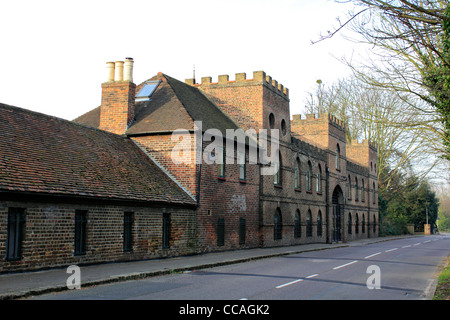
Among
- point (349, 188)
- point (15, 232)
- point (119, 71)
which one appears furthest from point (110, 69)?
point (349, 188)

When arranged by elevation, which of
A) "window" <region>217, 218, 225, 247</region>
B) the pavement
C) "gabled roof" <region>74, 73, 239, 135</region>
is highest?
"gabled roof" <region>74, 73, 239, 135</region>

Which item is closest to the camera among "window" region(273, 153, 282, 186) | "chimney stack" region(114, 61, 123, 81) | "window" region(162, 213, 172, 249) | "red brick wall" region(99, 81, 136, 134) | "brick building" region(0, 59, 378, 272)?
"brick building" region(0, 59, 378, 272)

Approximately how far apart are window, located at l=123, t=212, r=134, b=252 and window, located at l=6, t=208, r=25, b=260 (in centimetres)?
492

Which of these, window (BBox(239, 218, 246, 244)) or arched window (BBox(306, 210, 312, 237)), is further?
arched window (BBox(306, 210, 312, 237))

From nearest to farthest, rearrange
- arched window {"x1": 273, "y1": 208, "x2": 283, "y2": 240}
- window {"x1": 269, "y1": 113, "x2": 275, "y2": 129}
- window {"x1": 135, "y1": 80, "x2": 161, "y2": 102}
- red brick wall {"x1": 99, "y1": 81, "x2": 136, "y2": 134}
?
red brick wall {"x1": 99, "y1": 81, "x2": 136, "y2": 134}, window {"x1": 135, "y1": 80, "x2": 161, "y2": 102}, arched window {"x1": 273, "y1": 208, "x2": 283, "y2": 240}, window {"x1": 269, "y1": 113, "x2": 275, "y2": 129}

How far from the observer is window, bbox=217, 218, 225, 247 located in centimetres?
2506

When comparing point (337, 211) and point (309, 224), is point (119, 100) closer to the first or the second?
point (309, 224)

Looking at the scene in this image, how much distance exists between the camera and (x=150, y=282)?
14078mm

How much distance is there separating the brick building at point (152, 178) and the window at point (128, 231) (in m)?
0.04

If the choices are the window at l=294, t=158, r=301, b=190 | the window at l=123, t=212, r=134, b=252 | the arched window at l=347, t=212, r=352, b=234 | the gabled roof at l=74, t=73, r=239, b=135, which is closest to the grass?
the window at l=123, t=212, r=134, b=252

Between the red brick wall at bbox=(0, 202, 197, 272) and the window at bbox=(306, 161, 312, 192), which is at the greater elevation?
the window at bbox=(306, 161, 312, 192)

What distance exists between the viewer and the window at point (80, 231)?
1697cm

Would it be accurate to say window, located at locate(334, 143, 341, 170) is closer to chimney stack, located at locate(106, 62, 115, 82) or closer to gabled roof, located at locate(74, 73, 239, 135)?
gabled roof, located at locate(74, 73, 239, 135)
